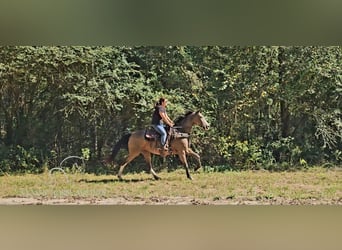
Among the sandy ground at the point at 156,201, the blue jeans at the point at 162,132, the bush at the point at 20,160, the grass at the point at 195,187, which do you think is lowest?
the sandy ground at the point at 156,201

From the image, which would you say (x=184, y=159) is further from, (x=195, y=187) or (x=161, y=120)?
(x=161, y=120)

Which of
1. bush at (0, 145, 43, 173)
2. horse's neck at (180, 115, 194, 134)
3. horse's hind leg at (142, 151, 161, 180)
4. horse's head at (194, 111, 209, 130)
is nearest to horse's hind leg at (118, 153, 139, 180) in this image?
horse's hind leg at (142, 151, 161, 180)

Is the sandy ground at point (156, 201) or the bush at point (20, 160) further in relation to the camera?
the bush at point (20, 160)

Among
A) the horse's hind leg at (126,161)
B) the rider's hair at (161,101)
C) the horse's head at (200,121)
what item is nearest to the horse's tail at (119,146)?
the horse's hind leg at (126,161)

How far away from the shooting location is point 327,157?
6.70 meters

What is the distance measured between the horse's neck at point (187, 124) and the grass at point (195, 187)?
461 mm

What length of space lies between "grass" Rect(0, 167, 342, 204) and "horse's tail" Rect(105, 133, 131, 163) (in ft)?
0.65

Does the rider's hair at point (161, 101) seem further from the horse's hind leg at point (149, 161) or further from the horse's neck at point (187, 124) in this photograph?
the horse's hind leg at point (149, 161)

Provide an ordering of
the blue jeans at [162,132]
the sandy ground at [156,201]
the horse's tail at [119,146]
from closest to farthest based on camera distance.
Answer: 1. the sandy ground at [156,201]
2. the blue jeans at [162,132]
3. the horse's tail at [119,146]

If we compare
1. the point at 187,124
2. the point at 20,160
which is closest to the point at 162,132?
the point at 187,124

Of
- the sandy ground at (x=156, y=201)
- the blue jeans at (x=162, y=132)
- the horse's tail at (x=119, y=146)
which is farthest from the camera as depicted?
the horse's tail at (x=119, y=146)

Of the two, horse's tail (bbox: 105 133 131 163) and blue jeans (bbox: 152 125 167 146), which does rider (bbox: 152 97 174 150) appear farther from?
horse's tail (bbox: 105 133 131 163)

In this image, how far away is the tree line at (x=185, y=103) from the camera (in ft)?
21.8

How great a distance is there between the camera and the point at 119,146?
665 cm
